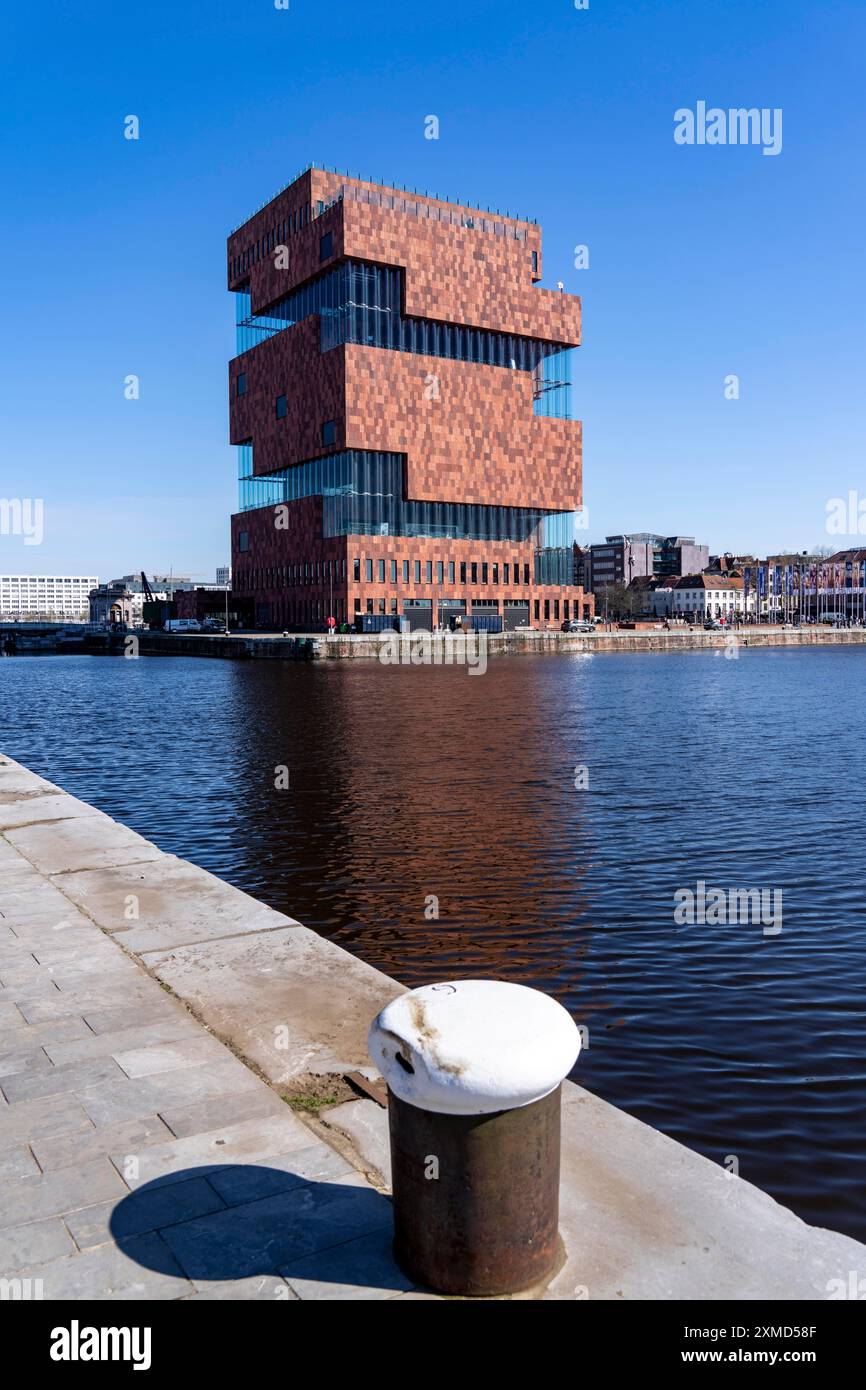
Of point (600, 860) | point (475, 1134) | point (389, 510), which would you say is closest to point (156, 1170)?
point (475, 1134)

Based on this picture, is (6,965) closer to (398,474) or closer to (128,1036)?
(128,1036)

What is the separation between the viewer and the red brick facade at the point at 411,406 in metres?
109

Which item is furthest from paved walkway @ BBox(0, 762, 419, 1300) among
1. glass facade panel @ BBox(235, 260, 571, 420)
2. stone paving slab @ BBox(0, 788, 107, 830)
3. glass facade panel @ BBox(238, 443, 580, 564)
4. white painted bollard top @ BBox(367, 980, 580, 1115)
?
glass facade panel @ BBox(235, 260, 571, 420)

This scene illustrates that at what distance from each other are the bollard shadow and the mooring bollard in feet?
0.92

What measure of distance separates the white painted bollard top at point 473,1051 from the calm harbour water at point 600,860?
11.0ft

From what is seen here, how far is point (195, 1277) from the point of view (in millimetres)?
4527

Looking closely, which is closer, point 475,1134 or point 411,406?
point 475,1134

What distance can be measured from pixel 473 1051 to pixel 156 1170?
238cm

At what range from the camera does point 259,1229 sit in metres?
4.88

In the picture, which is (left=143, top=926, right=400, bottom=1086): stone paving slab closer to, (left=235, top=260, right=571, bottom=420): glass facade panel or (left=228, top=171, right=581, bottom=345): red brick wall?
(left=235, top=260, right=571, bottom=420): glass facade panel

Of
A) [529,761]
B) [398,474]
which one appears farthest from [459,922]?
[398,474]

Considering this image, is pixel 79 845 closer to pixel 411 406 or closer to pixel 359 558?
pixel 359 558

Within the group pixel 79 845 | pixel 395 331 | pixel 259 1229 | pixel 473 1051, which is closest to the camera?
pixel 473 1051

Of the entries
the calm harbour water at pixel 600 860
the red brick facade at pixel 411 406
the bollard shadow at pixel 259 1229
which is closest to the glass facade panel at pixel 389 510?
the red brick facade at pixel 411 406
